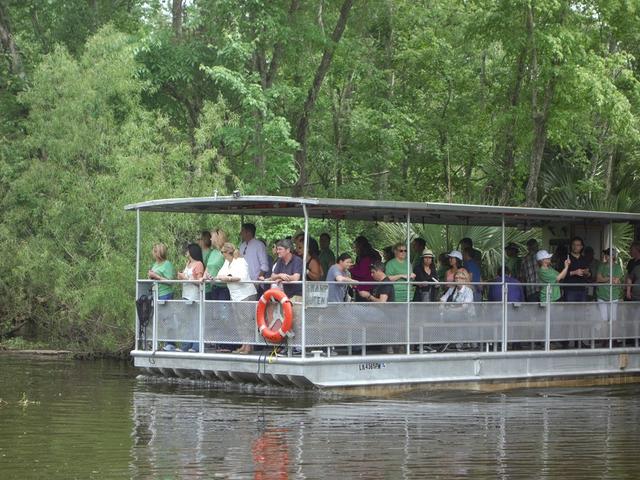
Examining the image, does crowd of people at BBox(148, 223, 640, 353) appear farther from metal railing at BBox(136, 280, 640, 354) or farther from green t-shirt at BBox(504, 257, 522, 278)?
metal railing at BBox(136, 280, 640, 354)

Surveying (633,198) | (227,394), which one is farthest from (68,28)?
(227,394)

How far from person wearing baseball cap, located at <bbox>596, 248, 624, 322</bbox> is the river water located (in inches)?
59.1

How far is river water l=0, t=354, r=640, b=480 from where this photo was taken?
12766 millimetres

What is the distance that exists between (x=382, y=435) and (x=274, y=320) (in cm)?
422

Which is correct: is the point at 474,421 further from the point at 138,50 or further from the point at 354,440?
the point at 138,50

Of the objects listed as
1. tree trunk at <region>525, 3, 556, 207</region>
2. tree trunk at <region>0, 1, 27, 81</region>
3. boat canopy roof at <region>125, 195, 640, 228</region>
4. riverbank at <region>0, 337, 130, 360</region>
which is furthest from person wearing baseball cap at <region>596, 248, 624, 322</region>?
tree trunk at <region>0, 1, 27, 81</region>

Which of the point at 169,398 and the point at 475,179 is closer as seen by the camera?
the point at 169,398

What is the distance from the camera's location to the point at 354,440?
14.9 m

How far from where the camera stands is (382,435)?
15367mm

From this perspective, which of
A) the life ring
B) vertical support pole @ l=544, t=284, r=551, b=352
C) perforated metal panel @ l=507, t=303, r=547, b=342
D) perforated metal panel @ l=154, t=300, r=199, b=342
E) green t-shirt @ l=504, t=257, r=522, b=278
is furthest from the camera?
green t-shirt @ l=504, t=257, r=522, b=278

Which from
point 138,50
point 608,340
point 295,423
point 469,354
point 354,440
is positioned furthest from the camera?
point 138,50

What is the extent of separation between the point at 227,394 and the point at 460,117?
2152 centimetres

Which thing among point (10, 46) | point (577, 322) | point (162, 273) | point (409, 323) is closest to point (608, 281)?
point (577, 322)

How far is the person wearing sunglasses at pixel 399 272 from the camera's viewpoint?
2023cm
